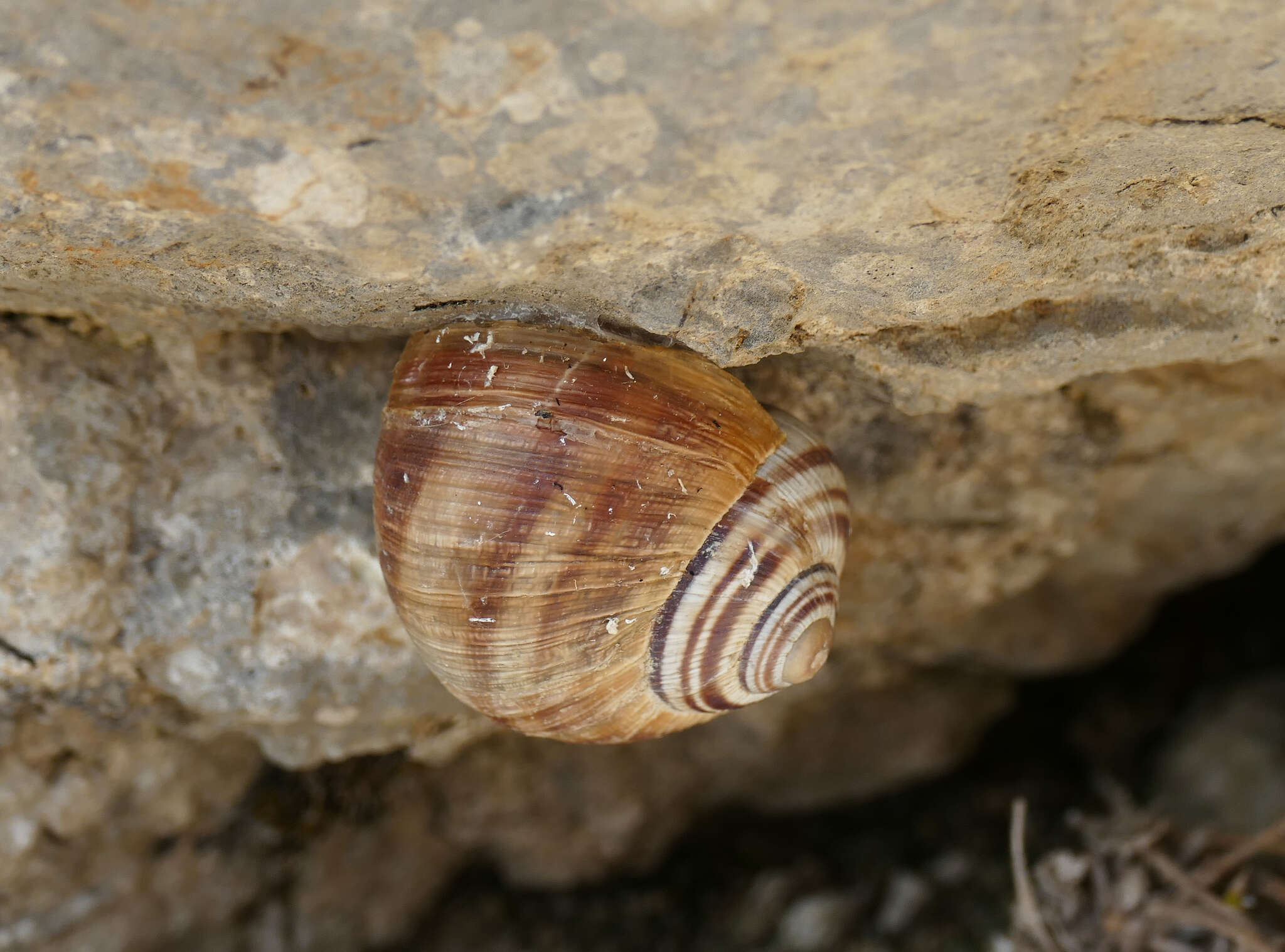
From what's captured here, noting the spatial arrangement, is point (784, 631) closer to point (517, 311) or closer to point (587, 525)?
point (587, 525)

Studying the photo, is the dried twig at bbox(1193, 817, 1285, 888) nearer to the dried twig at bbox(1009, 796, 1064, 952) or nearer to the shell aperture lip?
the dried twig at bbox(1009, 796, 1064, 952)

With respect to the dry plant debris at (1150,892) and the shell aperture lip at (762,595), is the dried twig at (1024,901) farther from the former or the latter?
the shell aperture lip at (762,595)

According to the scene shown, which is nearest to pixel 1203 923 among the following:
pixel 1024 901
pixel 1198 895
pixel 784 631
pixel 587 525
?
pixel 1198 895

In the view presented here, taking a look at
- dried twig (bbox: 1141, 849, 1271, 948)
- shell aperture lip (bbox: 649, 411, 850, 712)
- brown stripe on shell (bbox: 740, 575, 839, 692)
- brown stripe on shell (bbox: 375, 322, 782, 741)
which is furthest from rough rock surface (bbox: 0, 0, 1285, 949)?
dried twig (bbox: 1141, 849, 1271, 948)

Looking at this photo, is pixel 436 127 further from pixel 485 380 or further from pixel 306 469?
pixel 306 469

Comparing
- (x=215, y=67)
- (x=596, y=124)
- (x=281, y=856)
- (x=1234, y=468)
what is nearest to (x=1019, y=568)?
(x=1234, y=468)
